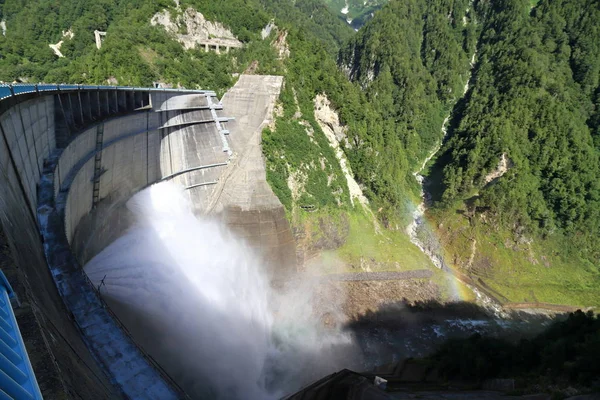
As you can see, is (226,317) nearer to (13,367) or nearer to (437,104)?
(13,367)

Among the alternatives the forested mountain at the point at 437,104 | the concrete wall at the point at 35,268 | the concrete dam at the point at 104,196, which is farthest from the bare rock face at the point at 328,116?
the concrete wall at the point at 35,268

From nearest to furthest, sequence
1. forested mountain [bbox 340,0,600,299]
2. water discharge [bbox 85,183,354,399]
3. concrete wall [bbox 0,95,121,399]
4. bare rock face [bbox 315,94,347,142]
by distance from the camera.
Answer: concrete wall [bbox 0,95,121,399], water discharge [bbox 85,183,354,399], bare rock face [bbox 315,94,347,142], forested mountain [bbox 340,0,600,299]

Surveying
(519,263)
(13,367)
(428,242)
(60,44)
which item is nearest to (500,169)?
(519,263)

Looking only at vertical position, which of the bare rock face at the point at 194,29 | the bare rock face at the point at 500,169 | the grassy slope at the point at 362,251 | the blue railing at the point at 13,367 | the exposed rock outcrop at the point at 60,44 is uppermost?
the exposed rock outcrop at the point at 60,44

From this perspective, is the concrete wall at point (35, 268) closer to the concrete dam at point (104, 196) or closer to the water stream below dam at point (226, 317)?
the concrete dam at point (104, 196)

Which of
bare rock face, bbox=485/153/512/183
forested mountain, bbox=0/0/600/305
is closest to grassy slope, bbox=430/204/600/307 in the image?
forested mountain, bbox=0/0/600/305

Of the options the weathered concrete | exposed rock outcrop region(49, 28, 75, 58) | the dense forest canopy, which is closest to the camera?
the weathered concrete

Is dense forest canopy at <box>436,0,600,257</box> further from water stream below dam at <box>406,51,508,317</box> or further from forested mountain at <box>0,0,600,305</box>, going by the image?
water stream below dam at <box>406,51,508,317</box>
